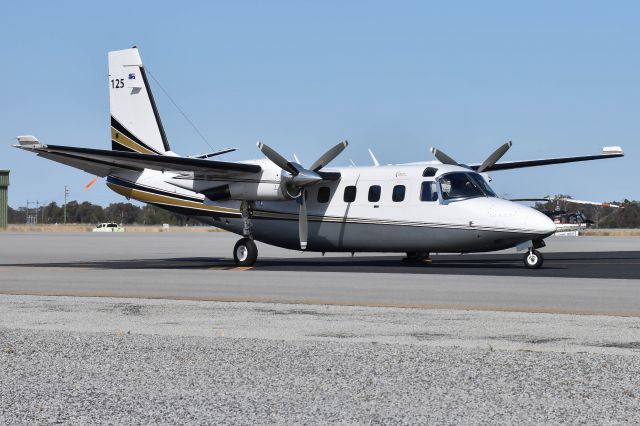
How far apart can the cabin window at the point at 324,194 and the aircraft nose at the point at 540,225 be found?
692cm

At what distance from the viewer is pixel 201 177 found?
2822cm

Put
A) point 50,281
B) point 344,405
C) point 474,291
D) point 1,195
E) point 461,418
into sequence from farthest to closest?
point 1,195, point 50,281, point 474,291, point 344,405, point 461,418

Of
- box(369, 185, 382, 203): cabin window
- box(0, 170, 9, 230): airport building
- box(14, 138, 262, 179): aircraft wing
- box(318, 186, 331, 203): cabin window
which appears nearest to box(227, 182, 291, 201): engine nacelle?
box(14, 138, 262, 179): aircraft wing

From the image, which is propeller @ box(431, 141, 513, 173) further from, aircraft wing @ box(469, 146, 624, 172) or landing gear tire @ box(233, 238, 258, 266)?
landing gear tire @ box(233, 238, 258, 266)

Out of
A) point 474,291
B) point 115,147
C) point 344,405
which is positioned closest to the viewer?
point 344,405

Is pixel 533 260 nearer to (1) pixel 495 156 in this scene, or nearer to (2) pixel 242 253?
(1) pixel 495 156

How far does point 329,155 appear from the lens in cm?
2859

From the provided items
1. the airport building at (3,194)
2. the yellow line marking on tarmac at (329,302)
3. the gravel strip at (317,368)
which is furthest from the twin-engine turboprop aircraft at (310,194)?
the airport building at (3,194)

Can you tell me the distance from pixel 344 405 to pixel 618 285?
13.3 metres

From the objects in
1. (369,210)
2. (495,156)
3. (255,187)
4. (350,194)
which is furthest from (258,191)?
(495,156)

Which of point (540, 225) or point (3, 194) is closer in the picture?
point (540, 225)

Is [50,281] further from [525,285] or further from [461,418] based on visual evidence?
[461,418]

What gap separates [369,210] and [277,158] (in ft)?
11.3

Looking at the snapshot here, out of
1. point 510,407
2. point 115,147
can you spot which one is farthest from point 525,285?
point 115,147
